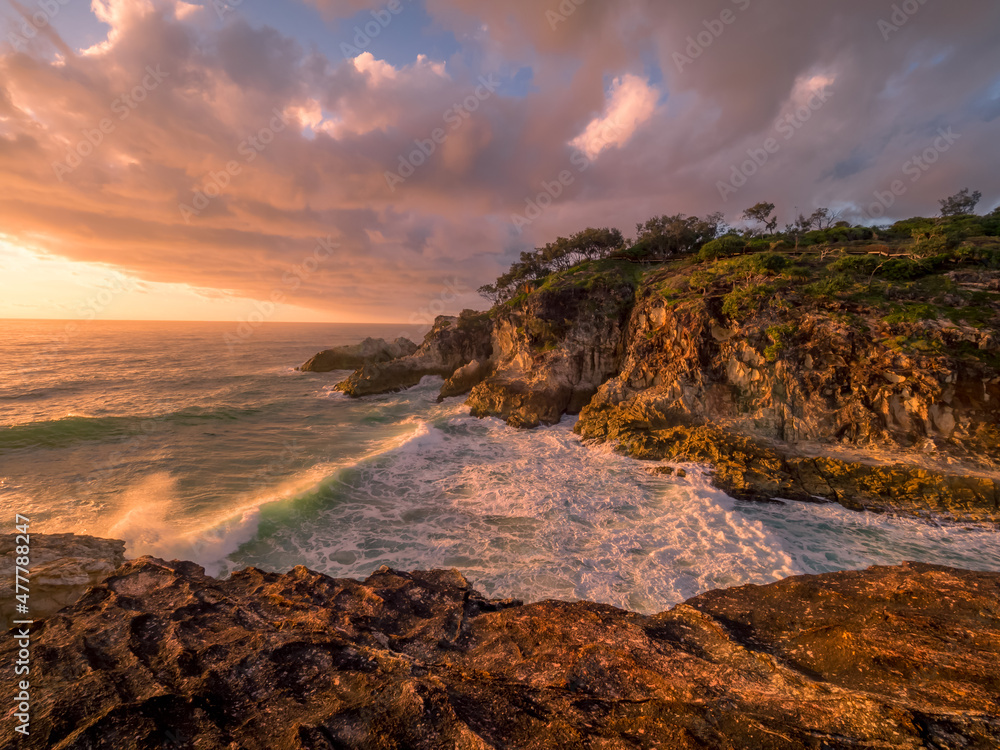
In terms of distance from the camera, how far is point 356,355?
5100 cm

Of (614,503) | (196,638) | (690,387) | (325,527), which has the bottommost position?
(325,527)

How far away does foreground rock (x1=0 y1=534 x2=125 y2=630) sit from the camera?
7.17m

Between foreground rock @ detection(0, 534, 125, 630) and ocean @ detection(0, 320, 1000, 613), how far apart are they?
2496 millimetres

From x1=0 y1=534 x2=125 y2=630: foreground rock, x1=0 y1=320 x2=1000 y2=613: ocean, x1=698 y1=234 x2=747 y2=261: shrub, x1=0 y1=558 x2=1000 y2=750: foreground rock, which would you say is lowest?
x1=0 y1=320 x2=1000 y2=613: ocean

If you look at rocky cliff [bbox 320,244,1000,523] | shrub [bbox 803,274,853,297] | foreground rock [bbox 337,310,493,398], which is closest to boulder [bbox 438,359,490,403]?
foreground rock [bbox 337,310,493,398]

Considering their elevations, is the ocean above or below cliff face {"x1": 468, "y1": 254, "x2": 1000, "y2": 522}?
below

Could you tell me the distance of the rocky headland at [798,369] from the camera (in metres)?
14.4

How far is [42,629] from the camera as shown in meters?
6.14

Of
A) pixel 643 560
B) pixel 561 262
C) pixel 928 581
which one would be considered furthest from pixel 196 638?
pixel 561 262

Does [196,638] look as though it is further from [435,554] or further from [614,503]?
[614,503]

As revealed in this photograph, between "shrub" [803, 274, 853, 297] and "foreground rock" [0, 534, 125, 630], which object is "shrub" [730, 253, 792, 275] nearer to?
"shrub" [803, 274, 853, 297]

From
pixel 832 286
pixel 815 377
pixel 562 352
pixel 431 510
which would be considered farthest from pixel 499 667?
pixel 832 286

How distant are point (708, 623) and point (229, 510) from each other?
16587 mm

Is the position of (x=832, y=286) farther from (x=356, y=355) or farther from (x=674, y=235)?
(x=356, y=355)
